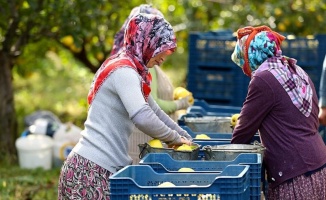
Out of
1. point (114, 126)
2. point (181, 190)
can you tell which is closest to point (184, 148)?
point (114, 126)

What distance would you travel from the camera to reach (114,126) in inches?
170

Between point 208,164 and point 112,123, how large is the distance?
1.88ft

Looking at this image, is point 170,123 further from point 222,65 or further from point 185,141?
point 222,65

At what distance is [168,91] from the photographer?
6.18 m

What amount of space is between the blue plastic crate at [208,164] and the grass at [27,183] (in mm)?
3099

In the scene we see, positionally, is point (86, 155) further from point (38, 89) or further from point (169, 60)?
point (38, 89)

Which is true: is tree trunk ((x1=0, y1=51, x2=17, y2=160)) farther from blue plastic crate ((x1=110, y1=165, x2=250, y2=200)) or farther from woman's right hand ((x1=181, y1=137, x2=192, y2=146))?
blue plastic crate ((x1=110, y1=165, x2=250, y2=200))

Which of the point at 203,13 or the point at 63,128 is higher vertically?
the point at 203,13

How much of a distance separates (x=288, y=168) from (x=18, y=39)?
4514 mm

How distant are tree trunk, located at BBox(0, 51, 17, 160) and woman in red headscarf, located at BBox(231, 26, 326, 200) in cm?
449

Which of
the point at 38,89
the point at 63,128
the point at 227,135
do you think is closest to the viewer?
the point at 227,135

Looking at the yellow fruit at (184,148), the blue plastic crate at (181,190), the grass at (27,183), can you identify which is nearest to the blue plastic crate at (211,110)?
the grass at (27,183)

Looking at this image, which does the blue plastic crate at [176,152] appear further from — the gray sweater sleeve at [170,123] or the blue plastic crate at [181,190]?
the blue plastic crate at [181,190]

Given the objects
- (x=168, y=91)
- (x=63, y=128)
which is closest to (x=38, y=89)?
(x=63, y=128)
